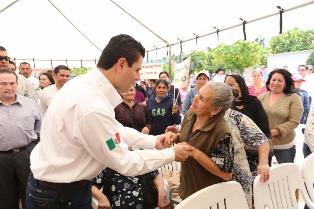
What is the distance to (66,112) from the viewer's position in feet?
4.35

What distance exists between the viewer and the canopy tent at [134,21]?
18.6ft

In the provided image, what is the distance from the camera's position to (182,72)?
483cm

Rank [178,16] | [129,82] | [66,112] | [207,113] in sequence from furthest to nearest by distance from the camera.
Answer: [178,16] < [207,113] < [129,82] < [66,112]

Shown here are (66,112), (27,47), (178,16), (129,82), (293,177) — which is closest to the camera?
(66,112)

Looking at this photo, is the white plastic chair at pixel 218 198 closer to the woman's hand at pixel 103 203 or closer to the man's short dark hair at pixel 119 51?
the man's short dark hair at pixel 119 51

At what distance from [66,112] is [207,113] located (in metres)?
0.82

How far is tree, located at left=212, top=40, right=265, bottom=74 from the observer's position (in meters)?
5.68

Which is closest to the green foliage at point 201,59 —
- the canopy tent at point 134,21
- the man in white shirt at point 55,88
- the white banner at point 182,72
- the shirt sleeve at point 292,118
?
the canopy tent at point 134,21

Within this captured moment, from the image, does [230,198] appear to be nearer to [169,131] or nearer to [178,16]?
[169,131]

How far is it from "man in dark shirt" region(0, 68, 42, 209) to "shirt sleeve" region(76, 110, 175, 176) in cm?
146

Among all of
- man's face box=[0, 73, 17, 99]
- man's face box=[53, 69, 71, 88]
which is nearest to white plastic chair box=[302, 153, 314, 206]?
man's face box=[0, 73, 17, 99]

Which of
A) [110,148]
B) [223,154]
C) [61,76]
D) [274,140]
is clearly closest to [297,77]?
[274,140]

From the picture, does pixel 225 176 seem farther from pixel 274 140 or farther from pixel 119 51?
pixel 274 140

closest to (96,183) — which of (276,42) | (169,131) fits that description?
(169,131)
